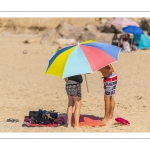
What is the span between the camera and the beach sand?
28.6 ft

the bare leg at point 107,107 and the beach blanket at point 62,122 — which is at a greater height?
the bare leg at point 107,107

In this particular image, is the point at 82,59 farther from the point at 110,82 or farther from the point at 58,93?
the point at 58,93

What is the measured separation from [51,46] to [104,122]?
1244 cm

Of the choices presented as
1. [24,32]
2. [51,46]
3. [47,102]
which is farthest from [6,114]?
[24,32]

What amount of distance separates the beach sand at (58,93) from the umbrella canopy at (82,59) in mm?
1188

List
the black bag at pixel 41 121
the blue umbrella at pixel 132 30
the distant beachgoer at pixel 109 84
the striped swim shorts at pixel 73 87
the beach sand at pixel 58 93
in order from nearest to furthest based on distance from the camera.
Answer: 1. the striped swim shorts at pixel 73 87
2. the distant beachgoer at pixel 109 84
3. the black bag at pixel 41 121
4. the beach sand at pixel 58 93
5. the blue umbrella at pixel 132 30

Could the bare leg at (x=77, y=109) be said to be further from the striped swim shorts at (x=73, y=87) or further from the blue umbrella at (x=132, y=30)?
the blue umbrella at (x=132, y=30)

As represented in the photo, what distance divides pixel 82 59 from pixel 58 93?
12.1 ft

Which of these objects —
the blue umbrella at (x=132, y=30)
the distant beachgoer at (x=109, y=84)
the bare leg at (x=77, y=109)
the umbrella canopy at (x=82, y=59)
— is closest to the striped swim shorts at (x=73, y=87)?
the bare leg at (x=77, y=109)

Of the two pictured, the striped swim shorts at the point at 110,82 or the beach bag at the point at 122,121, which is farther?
the beach bag at the point at 122,121

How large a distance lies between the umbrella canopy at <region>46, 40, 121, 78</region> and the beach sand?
1188 millimetres

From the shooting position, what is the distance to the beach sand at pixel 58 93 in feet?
28.6

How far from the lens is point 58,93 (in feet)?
37.0

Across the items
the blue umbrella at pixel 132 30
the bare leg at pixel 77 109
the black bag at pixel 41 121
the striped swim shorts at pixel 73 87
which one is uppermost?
the blue umbrella at pixel 132 30
